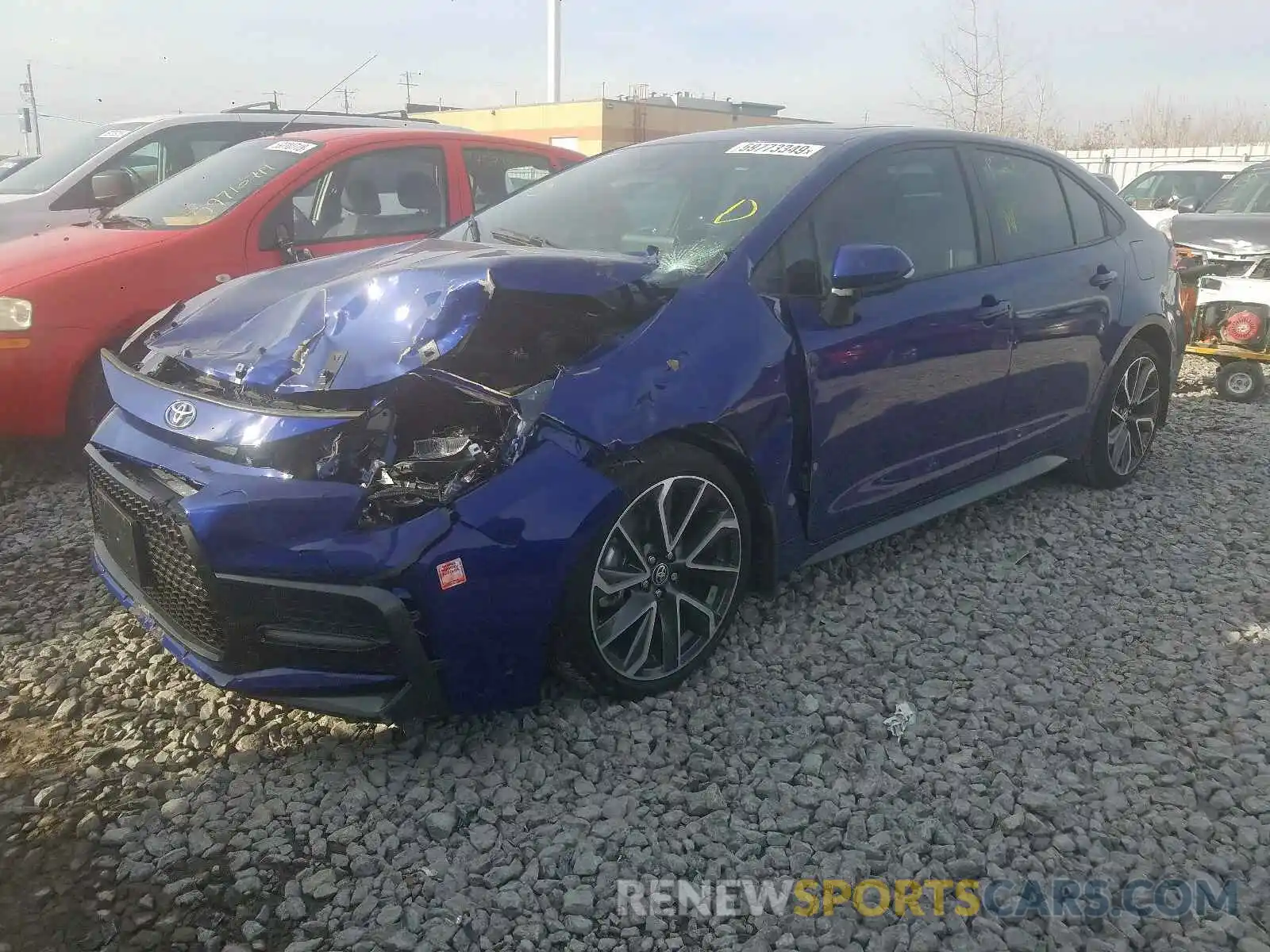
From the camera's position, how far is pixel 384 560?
2400mm

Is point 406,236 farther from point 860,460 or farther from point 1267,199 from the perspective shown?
point 1267,199

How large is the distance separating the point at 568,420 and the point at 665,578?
24.9 inches

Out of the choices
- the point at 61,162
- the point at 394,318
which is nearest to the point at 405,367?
the point at 394,318

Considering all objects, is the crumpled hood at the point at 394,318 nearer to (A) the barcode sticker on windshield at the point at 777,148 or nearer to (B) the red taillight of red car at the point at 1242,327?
(A) the barcode sticker on windshield at the point at 777,148

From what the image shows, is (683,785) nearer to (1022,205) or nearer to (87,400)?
(1022,205)

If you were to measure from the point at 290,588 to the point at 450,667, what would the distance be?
0.44 meters

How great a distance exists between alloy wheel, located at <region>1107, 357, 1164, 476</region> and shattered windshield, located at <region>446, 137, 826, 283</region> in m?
2.35

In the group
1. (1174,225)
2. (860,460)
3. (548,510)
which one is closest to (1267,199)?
(1174,225)

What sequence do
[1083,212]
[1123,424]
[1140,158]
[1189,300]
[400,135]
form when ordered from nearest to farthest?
[1083,212], [1123,424], [400,135], [1189,300], [1140,158]

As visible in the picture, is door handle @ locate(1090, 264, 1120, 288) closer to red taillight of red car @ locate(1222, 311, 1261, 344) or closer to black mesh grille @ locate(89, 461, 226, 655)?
red taillight of red car @ locate(1222, 311, 1261, 344)

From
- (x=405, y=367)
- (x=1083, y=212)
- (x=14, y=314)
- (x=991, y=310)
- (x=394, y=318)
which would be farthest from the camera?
(x=1083, y=212)


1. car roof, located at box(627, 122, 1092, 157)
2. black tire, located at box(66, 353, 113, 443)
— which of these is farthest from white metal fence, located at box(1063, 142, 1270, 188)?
black tire, located at box(66, 353, 113, 443)

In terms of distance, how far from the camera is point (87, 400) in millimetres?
4703

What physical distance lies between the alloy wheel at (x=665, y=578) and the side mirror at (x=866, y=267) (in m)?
0.81
